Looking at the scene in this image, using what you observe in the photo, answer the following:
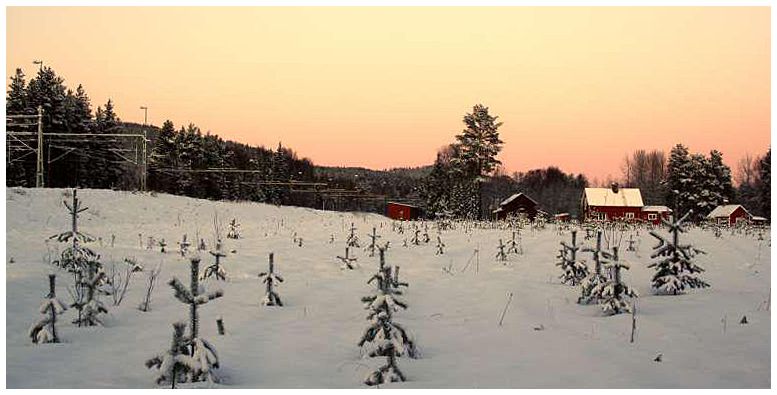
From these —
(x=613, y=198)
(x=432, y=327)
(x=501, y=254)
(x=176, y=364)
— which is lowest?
(x=432, y=327)

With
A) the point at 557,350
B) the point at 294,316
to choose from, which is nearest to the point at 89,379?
the point at 294,316

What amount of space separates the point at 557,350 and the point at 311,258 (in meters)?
8.83

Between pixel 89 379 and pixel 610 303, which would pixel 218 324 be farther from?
pixel 610 303

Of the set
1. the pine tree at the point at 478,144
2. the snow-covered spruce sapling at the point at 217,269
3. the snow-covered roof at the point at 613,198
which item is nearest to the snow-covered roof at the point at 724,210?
the snow-covered roof at the point at 613,198

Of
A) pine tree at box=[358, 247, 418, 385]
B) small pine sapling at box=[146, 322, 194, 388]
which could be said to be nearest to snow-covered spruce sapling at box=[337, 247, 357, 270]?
pine tree at box=[358, 247, 418, 385]

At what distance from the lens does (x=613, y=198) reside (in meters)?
55.1

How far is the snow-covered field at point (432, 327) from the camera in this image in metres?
5.63

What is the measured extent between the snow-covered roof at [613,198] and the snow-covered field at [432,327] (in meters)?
39.9

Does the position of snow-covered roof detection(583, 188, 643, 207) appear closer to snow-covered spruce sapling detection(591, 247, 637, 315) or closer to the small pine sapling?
snow-covered spruce sapling detection(591, 247, 637, 315)

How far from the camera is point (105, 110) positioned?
45250mm

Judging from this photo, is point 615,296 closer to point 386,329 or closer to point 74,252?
point 386,329

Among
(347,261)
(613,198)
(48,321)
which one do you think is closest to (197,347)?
(48,321)

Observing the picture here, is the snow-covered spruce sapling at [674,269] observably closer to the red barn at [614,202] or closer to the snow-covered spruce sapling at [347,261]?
the snow-covered spruce sapling at [347,261]

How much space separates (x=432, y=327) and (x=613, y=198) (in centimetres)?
5093
